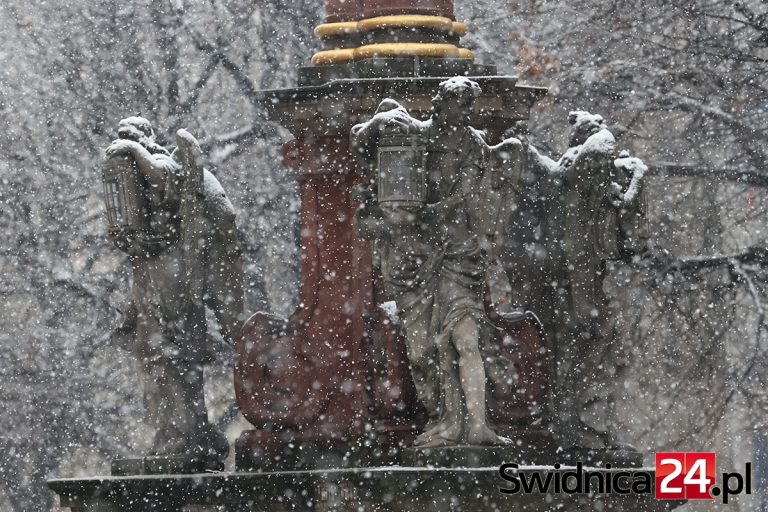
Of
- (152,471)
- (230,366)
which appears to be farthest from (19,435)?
(152,471)

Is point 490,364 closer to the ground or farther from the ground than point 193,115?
closer to the ground

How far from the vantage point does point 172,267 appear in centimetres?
1548

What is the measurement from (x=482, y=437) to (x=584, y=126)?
2085mm

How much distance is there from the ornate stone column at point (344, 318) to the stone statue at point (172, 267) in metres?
0.39

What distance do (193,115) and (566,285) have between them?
1259 cm

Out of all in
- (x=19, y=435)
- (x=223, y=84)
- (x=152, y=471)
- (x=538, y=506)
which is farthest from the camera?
(x=223, y=84)

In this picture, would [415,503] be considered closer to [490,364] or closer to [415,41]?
[490,364]

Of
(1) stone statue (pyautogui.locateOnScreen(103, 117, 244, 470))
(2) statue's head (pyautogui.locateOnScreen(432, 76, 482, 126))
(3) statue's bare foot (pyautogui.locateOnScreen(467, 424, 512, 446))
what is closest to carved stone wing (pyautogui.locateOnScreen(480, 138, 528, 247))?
(2) statue's head (pyautogui.locateOnScreen(432, 76, 482, 126))

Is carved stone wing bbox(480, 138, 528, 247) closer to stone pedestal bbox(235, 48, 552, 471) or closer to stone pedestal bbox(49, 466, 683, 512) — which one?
stone pedestal bbox(235, 48, 552, 471)

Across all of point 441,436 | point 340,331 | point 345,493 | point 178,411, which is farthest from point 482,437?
point 178,411

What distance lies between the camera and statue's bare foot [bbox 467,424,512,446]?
14391mm

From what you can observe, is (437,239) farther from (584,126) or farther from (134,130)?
(134,130)

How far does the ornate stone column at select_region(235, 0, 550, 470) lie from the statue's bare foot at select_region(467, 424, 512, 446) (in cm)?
47

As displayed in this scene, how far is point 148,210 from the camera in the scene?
50.6 ft
